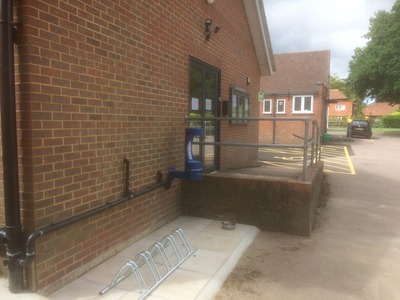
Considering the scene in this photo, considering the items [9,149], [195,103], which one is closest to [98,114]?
[9,149]

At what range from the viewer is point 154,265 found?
3279mm

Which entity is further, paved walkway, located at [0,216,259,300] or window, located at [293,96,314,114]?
window, located at [293,96,314,114]

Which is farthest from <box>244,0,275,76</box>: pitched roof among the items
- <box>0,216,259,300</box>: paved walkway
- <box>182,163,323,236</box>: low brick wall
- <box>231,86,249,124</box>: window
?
<box>0,216,259,300</box>: paved walkway

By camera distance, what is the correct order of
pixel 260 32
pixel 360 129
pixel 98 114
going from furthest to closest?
pixel 360 129 < pixel 260 32 < pixel 98 114

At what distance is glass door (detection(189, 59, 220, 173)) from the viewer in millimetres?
5715

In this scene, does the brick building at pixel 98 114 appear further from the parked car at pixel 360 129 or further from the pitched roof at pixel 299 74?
the parked car at pixel 360 129

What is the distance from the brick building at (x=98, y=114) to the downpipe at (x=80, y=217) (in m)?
0.05

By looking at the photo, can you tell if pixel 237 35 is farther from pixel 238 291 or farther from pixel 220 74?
pixel 238 291

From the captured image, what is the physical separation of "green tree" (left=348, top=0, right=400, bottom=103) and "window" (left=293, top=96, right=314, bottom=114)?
34.9 ft

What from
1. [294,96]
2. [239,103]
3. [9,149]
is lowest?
[9,149]

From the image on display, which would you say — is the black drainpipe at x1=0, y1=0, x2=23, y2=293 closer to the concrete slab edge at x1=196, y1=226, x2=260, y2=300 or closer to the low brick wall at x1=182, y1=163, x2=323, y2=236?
the concrete slab edge at x1=196, y1=226, x2=260, y2=300

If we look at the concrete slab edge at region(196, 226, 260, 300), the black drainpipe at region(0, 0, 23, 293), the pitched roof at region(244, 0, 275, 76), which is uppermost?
the pitched roof at region(244, 0, 275, 76)

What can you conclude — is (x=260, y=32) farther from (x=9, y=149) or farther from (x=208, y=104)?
(x=9, y=149)

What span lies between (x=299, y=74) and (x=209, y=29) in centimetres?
1911
